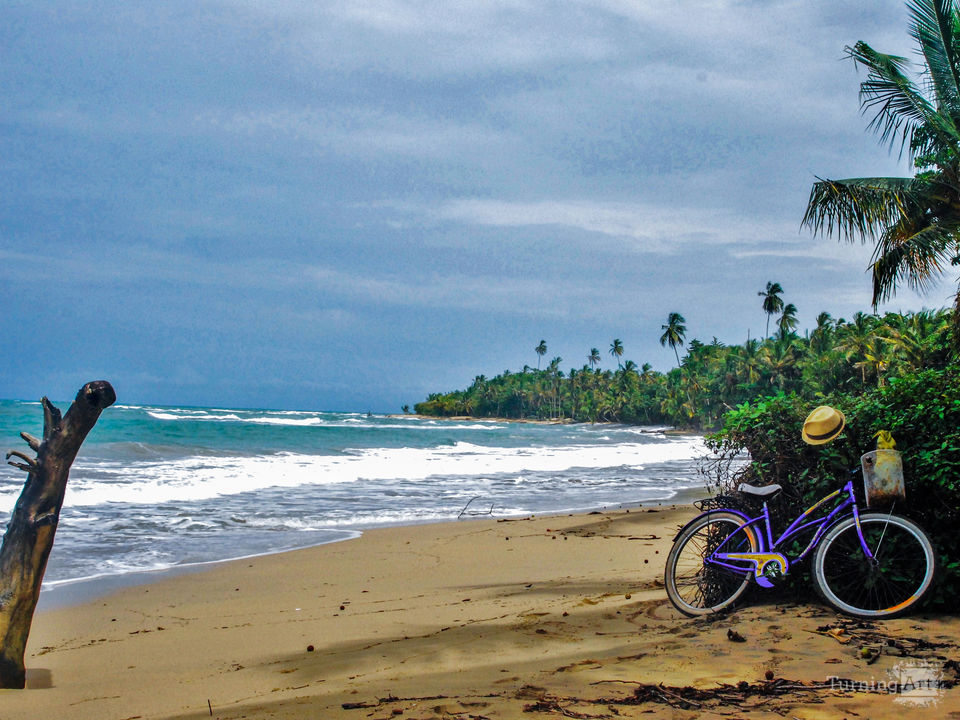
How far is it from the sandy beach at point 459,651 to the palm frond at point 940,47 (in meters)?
8.81

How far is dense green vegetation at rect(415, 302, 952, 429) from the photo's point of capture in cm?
3838

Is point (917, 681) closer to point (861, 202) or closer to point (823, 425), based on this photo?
point (823, 425)

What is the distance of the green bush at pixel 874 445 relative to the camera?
445 centimetres

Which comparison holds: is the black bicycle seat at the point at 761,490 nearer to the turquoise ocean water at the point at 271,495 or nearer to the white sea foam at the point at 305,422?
the turquoise ocean water at the point at 271,495

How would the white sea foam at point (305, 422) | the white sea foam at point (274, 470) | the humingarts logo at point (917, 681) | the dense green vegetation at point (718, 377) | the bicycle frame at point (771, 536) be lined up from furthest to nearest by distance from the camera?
1. the white sea foam at point (305, 422)
2. the dense green vegetation at point (718, 377)
3. the white sea foam at point (274, 470)
4. the bicycle frame at point (771, 536)
5. the humingarts logo at point (917, 681)

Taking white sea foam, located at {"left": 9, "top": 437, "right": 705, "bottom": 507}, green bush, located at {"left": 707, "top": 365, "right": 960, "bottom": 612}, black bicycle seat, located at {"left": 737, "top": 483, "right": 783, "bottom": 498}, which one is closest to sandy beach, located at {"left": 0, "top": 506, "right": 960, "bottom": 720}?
green bush, located at {"left": 707, "top": 365, "right": 960, "bottom": 612}

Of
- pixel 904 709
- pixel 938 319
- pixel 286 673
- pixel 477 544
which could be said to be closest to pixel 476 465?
pixel 477 544

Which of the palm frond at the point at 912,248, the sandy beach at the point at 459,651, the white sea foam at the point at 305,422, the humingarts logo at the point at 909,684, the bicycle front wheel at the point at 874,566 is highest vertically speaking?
the palm frond at the point at 912,248

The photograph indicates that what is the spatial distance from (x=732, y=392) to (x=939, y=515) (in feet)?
237

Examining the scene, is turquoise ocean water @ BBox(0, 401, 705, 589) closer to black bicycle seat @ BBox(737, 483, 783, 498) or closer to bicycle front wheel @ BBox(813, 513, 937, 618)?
black bicycle seat @ BBox(737, 483, 783, 498)

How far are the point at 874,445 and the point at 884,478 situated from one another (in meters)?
0.46

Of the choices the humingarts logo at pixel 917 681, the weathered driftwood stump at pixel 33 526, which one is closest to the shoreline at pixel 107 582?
the weathered driftwood stump at pixel 33 526

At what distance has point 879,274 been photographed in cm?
1242

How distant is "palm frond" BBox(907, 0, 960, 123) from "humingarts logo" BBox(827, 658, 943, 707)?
34.9 ft
